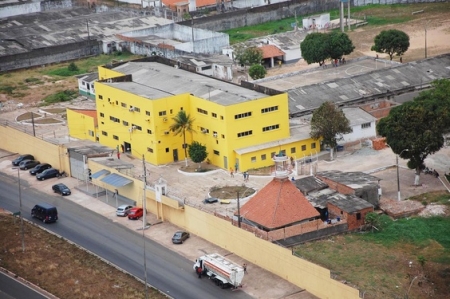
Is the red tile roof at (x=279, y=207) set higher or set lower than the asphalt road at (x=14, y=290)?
higher

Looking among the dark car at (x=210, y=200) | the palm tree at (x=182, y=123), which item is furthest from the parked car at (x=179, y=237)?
the palm tree at (x=182, y=123)

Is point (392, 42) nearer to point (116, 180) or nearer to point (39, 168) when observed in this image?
point (39, 168)

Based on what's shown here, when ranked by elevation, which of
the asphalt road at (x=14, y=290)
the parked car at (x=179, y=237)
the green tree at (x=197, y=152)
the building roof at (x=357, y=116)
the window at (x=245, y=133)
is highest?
the window at (x=245, y=133)

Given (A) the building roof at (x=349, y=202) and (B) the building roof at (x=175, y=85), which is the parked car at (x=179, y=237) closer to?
(A) the building roof at (x=349, y=202)

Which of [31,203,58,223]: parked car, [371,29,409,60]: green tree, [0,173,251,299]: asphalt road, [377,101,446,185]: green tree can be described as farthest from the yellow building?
[371,29,409,60]: green tree

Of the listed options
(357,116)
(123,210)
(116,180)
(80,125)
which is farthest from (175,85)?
(123,210)

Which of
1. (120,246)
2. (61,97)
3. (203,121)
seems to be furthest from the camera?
(61,97)

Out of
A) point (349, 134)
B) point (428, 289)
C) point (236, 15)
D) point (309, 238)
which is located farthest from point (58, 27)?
point (428, 289)
